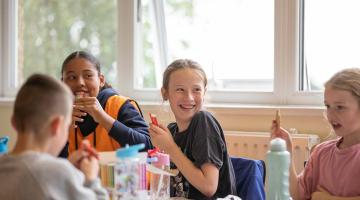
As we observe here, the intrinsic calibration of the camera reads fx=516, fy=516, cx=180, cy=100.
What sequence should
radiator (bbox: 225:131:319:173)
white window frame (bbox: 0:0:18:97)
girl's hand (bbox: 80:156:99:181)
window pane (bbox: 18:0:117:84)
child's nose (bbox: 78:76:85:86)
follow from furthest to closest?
white window frame (bbox: 0:0:18:97) < window pane (bbox: 18:0:117:84) < radiator (bbox: 225:131:319:173) < child's nose (bbox: 78:76:85:86) < girl's hand (bbox: 80:156:99:181)

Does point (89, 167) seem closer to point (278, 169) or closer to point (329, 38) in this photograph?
point (278, 169)

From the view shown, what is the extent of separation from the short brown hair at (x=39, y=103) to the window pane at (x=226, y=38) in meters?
2.08

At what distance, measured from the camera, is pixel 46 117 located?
125 cm

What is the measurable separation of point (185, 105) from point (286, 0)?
1.33m

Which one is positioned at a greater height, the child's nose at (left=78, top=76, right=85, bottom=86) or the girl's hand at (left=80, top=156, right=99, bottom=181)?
the child's nose at (left=78, top=76, right=85, bottom=86)

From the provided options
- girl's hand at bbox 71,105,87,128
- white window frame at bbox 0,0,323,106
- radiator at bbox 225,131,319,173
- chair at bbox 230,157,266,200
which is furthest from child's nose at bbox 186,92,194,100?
white window frame at bbox 0,0,323,106

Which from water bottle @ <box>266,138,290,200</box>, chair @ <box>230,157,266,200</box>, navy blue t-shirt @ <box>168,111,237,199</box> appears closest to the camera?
Answer: water bottle @ <box>266,138,290,200</box>

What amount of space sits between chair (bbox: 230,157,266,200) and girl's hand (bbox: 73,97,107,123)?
0.59 meters

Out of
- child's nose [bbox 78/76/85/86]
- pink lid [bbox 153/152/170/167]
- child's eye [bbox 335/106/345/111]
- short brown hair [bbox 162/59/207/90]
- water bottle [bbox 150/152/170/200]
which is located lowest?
water bottle [bbox 150/152/170/200]

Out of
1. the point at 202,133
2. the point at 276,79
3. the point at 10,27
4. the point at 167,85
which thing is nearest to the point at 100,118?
the point at 167,85

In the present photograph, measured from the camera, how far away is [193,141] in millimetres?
1857

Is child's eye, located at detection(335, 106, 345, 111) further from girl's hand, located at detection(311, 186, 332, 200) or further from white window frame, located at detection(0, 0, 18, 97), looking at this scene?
white window frame, located at detection(0, 0, 18, 97)

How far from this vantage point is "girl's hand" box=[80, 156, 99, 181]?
1308 mm

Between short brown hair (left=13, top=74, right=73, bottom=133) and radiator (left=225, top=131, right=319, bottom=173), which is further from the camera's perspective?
radiator (left=225, top=131, right=319, bottom=173)
